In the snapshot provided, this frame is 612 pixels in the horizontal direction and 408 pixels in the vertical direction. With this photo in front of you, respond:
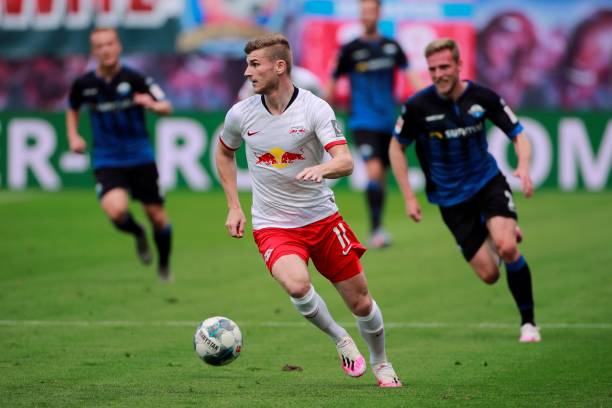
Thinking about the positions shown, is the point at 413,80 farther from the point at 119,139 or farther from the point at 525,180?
the point at 525,180

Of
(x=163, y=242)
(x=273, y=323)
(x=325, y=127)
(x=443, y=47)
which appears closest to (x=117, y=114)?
(x=163, y=242)

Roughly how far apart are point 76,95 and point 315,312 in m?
6.09

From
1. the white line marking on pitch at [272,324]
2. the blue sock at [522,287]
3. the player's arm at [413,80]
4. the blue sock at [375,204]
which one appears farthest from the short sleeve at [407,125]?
the blue sock at [375,204]

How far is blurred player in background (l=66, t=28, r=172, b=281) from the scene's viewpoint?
13266 millimetres

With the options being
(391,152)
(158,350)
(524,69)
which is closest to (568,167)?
(524,69)

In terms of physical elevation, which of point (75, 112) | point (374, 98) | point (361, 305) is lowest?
point (374, 98)

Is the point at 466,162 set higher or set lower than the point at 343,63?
higher

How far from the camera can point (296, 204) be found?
835 centimetres

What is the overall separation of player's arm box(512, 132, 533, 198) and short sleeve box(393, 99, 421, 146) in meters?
0.81

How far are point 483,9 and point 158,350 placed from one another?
65.5 ft

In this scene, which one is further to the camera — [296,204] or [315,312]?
[296,204]

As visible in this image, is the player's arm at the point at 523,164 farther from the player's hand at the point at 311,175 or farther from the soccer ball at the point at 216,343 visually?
the soccer ball at the point at 216,343

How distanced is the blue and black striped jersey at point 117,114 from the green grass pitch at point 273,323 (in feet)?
4.32

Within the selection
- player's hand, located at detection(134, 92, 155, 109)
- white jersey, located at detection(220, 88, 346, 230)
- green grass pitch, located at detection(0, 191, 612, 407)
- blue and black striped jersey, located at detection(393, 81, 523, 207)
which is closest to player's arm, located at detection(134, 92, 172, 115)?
player's hand, located at detection(134, 92, 155, 109)
